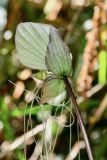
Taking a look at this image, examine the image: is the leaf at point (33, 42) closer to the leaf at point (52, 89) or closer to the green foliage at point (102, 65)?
the leaf at point (52, 89)

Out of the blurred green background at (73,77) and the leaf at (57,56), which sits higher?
the leaf at (57,56)

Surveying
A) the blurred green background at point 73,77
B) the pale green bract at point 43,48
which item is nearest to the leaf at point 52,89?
the pale green bract at point 43,48

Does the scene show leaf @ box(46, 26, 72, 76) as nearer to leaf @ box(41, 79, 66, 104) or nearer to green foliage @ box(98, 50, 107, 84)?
leaf @ box(41, 79, 66, 104)

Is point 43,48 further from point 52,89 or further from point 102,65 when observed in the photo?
point 102,65

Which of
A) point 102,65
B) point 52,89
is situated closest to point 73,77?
point 102,65

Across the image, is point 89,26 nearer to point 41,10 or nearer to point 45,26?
point 41,10

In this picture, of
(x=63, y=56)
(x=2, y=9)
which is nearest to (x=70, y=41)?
(x=2, y=9)
